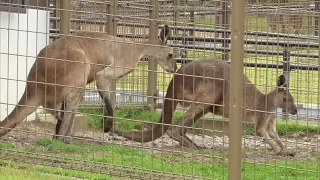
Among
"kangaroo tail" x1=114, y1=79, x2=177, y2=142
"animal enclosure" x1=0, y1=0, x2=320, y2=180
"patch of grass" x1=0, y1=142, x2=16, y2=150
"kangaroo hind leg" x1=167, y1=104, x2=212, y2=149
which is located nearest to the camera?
"animal enclosure" x1=0, y1=0, x2=320, y2=180

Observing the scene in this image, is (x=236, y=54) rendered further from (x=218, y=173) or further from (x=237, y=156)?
(x=218, y=173)

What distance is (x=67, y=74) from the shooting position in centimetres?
824

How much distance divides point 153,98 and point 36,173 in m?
3.16

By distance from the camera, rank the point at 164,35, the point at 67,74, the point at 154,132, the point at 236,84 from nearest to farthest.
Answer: the point at 236,84 → the point at 154,132 → the point at 67,74 → the point at 164,35

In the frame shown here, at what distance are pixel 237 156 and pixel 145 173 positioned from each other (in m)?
1.36

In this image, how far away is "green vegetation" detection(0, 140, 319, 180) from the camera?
256 inches

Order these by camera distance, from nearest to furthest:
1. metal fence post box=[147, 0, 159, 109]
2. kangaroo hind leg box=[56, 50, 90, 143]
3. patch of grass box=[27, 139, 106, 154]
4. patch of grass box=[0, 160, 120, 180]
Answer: patch of grass box=[0, 160, 120, 180]
patch of grass box=[27, 139, 106, 154]
kangaroo hind leg box=[56, 50, 90, 143]
metal fence post box=[147, 0, 159, 109]

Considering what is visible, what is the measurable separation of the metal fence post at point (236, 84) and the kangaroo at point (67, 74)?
2.16 m

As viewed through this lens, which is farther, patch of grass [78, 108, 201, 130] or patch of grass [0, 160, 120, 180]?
patch of grass [78, 108, 201, 130]

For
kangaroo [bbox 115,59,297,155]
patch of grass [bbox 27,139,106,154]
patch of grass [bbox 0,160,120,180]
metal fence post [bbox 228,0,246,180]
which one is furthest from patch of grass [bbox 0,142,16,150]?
metal fence post [bbox 228,0,246,180]

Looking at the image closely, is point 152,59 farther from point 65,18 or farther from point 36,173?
point 36,173

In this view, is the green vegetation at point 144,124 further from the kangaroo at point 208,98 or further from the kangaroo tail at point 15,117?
the kangaroo tail at point 15,117

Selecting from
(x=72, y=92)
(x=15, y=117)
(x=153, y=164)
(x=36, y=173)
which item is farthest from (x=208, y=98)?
(x=36, y=173)

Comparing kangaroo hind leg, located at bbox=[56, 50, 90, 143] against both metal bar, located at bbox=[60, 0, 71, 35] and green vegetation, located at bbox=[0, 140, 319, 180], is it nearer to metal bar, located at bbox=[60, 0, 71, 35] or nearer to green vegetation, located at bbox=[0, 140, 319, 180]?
green vegetation, located at bbox=[0, 140, 319, 180]
